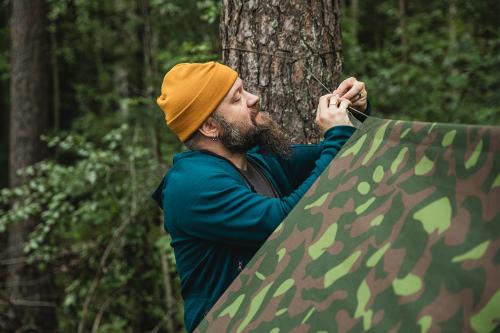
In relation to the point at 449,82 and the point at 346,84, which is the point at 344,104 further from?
the point at 449,82

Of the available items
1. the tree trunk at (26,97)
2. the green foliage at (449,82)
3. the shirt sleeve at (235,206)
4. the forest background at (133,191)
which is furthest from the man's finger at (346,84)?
the tree trunk at (26,97)

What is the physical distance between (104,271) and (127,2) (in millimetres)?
9155

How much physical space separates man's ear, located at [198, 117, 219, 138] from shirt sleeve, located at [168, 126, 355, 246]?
0.30m

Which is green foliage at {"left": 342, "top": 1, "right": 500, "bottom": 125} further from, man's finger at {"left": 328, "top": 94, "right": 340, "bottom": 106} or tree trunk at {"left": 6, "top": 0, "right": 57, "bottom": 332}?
tree trunk at {"left": 6, "top": 0, "right": 57, "bottom": 332}

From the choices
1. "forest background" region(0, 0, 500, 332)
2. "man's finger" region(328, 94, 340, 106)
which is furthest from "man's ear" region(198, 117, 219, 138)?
"forest background" region(0, 0, 500, 332)

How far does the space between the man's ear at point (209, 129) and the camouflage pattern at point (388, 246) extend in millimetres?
684

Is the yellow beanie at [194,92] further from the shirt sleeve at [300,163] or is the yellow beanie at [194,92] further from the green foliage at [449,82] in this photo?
the green foliage at [449,82]

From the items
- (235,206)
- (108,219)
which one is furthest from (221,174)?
(108,219)

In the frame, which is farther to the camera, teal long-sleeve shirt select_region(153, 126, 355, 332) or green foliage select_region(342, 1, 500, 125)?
green foliage select_region(342, 1, 500, 125)

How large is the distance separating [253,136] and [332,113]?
1.27ft

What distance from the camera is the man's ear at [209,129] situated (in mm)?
2846

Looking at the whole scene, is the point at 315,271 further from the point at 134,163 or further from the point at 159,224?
the point at 159,224

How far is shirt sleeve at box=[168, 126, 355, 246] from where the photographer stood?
96.8 inches

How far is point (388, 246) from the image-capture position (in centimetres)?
190
